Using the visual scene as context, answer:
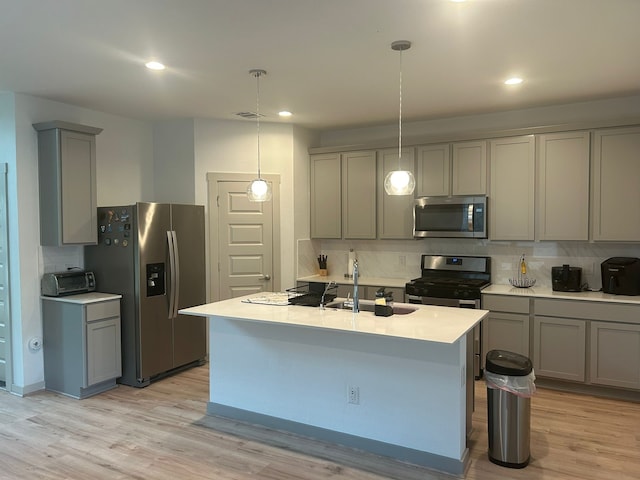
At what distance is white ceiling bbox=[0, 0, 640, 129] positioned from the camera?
257 cm

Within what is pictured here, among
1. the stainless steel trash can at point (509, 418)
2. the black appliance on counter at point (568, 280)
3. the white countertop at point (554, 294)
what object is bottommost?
the stainless steel trash can at point (509, 418)

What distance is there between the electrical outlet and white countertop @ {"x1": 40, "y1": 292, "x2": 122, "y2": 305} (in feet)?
8.06

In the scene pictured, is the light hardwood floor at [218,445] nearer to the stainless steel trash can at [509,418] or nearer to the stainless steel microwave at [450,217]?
the stainless steel trash can at [509,418]

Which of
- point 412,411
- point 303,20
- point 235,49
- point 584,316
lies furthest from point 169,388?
point 584,316

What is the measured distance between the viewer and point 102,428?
11.8ft

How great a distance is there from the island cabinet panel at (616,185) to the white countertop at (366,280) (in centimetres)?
196

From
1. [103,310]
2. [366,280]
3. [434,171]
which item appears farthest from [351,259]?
[103,310]

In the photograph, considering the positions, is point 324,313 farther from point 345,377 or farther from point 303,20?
point 303,20

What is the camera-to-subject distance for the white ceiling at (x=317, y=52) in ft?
8.44

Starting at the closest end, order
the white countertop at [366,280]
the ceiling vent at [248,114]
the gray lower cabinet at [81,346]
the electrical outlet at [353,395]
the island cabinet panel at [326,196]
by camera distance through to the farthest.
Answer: the electrical outlet at [353,395] → the gray lower cabinet at [81,346] → the ceiling vent at [248,114] → the white countertop at [366,280] → the island cabinet panel at [326,196]

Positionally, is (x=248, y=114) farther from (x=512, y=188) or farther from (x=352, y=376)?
(x=352, y=376)

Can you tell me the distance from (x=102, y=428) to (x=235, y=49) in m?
2.93

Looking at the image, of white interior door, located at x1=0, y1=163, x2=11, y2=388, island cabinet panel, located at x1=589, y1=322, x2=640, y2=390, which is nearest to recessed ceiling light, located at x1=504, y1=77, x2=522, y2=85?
island cabinet panel, located at x1=589, y1=322, x2=640, y2=390

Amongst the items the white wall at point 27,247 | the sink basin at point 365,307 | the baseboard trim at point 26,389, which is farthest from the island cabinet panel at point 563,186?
the baseboard trim at point 26,389
